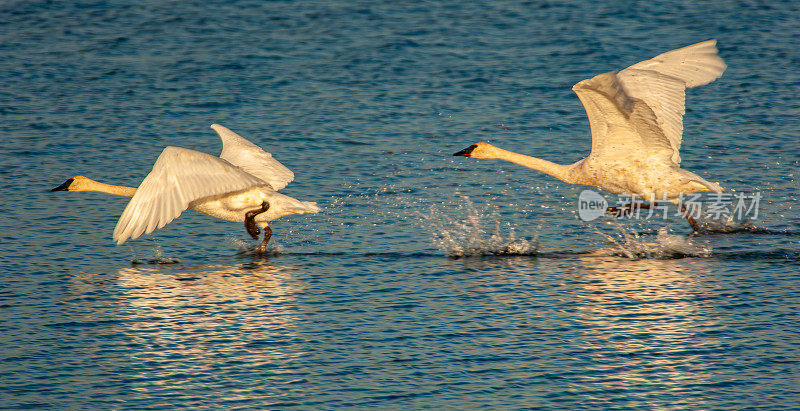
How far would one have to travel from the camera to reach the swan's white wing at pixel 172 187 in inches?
369

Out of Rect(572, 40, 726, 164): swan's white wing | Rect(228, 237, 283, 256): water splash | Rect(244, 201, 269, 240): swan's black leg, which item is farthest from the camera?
Rect(228, 237, 283, 256): water splash

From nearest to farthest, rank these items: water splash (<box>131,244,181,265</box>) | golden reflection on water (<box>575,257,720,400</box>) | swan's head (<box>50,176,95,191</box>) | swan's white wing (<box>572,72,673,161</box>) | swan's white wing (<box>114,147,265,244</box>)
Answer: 1. golden reflection on water (<box>575,257,720,400</box>)
2. swan's white wing (<box>114,147,265,244</box>)
3. swan's white wing (<box>572,72,673,161</box>)
4. water splash (<box>131,244,181,265</box>)
5. swan's head (<box>50,176,95,191</box>)

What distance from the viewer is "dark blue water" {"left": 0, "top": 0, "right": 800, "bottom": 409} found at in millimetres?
7930

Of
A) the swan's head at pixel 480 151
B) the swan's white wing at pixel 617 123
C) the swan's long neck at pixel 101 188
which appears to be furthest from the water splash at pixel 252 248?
the swan's white wing at pixel 617 123

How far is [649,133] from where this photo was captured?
36.6ft

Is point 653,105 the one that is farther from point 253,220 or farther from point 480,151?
point 253,220

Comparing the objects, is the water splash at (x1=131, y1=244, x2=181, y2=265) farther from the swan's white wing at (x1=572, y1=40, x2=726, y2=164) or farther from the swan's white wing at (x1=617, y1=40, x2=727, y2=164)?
the swan's white wing at (x1=617, y1=40, x2=727, y2=164)

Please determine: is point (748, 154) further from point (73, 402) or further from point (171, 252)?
point (73, 402)

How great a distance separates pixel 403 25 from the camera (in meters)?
21.0

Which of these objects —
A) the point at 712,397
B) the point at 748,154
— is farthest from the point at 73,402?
the point at 748,154

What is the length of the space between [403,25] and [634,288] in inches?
480

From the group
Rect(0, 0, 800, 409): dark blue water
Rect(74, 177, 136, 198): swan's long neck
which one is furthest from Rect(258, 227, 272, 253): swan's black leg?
Rect(74, 177, 136, 198): swan's long neck

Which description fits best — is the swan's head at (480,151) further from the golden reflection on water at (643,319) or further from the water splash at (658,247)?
the golden reflection on water at (643,319)

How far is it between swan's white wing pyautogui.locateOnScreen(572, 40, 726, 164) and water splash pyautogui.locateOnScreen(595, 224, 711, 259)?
2.95ft
